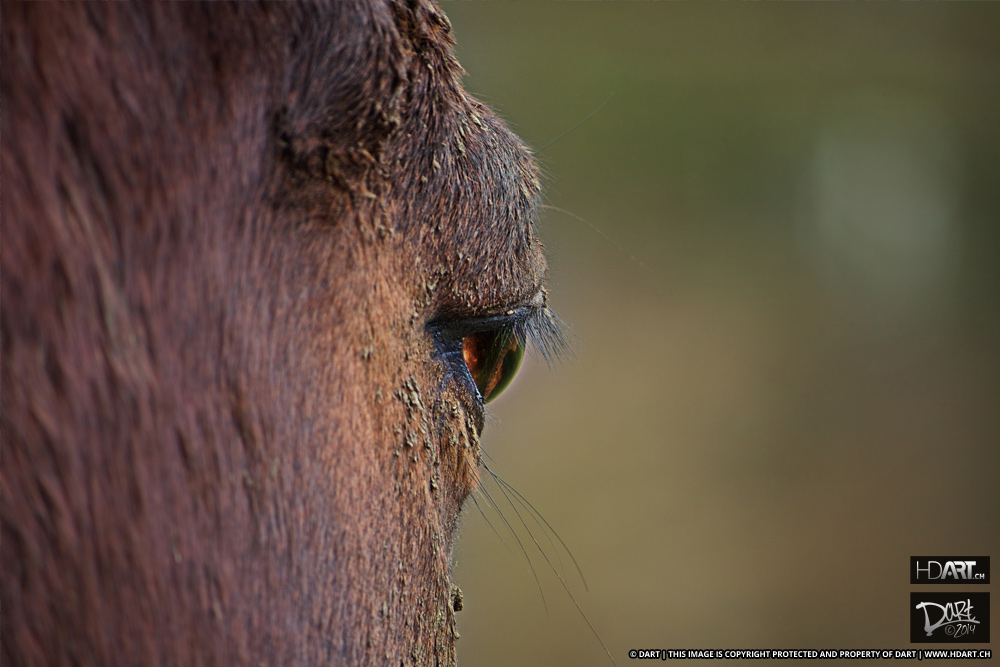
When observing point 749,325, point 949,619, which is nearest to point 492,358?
point 949,619

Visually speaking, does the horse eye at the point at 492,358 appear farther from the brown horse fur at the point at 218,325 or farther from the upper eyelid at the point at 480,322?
the brown horse fur at the point at 218,325

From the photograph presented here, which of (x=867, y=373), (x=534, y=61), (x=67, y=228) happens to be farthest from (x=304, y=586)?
(x=867, y=373)

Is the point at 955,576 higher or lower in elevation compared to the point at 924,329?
lower

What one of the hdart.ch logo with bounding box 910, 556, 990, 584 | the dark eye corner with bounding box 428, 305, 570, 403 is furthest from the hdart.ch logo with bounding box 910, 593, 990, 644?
the dark eye corner with bounding box 428, 305, 570, 403

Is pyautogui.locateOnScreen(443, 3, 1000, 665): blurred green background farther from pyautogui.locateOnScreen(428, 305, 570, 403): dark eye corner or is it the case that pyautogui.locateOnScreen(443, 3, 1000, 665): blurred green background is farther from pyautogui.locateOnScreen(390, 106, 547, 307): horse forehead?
pyautogui.locateOnScreen(390, 106, 547, 307): horse forehead

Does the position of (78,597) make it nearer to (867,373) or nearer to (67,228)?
(67,228)

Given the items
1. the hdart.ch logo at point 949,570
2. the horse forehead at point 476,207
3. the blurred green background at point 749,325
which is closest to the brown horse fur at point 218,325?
the horse forehead at point 476,207

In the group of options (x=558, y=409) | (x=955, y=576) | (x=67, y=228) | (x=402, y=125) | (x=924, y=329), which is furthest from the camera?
(x=924, y=329)
